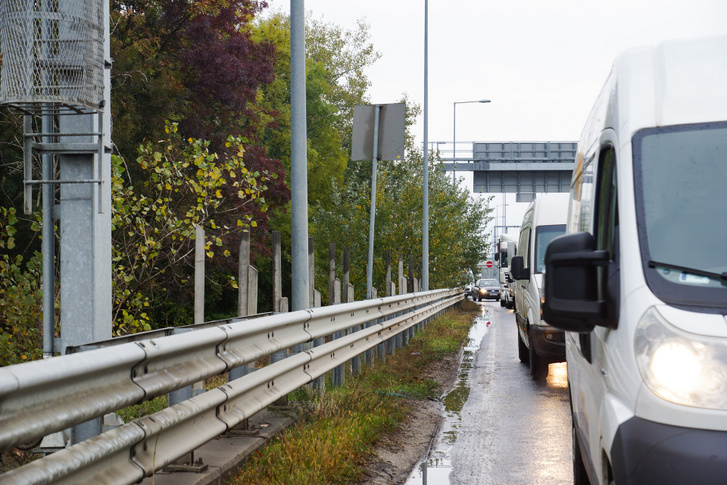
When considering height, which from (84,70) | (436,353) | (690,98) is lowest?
(436,353)

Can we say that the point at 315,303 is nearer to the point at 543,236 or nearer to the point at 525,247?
the point at 543,236

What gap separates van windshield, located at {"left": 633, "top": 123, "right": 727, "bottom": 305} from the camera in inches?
146

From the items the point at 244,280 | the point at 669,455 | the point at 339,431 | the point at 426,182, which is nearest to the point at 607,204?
the point at 669,455

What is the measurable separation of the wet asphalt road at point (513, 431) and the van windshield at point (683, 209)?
3025mm

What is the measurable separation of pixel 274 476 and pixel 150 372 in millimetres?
1794

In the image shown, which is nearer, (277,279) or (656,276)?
(656,276)

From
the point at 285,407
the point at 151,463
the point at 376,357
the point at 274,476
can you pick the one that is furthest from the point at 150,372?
the point at 376,357

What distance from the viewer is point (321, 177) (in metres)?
44.2

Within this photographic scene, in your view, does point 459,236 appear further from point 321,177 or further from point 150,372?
point 150,372

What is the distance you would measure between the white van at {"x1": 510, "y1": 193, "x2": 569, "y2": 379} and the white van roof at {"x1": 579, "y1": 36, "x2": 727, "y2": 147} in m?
7.20

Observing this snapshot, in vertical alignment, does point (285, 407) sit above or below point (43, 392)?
below

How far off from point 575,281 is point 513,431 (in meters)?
5.12

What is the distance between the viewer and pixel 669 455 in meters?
3.31

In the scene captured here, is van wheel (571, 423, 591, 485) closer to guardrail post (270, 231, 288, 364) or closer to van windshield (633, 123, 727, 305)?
van windshield (633, 123, 727, 305)
